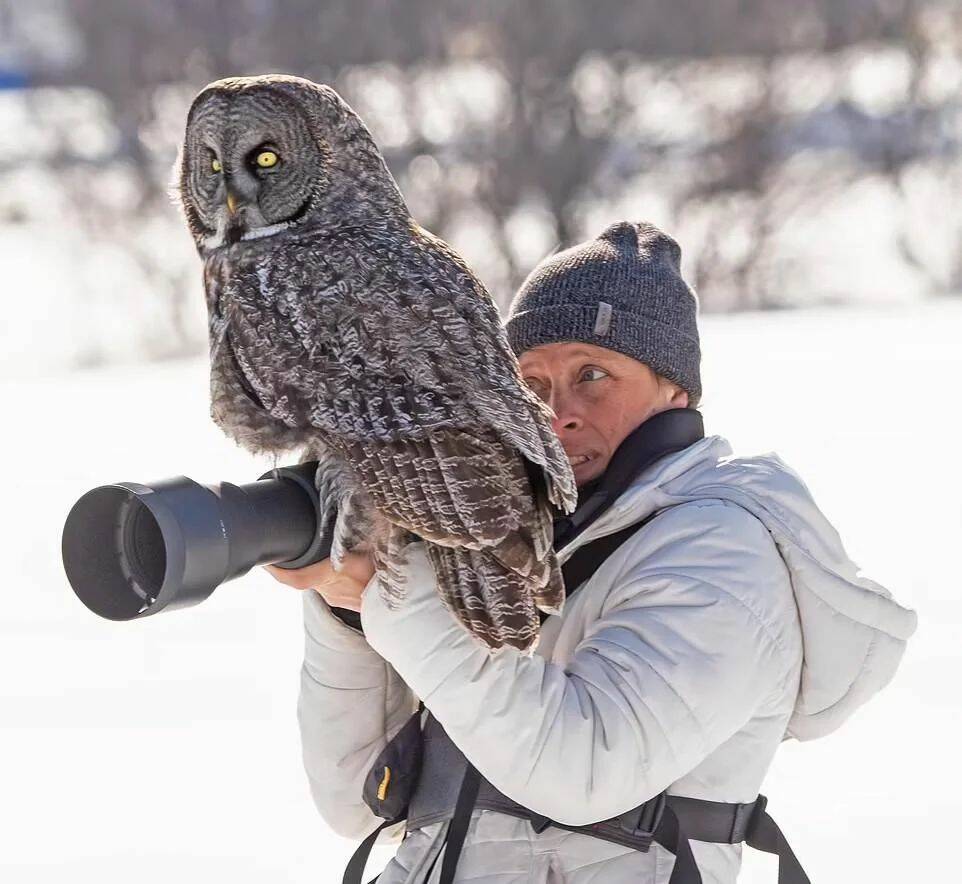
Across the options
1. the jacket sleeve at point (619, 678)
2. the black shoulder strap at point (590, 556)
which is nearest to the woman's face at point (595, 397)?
the black shoulder strap at point (590, 556)

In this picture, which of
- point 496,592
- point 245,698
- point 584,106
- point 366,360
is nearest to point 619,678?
point 496,592

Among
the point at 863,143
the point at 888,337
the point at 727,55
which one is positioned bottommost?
the point at 888,337

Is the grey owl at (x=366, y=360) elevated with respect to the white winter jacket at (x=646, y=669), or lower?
elevated

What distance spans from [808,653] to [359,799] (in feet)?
2.13

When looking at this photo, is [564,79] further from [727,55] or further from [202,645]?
[202,645]

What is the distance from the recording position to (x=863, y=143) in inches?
415

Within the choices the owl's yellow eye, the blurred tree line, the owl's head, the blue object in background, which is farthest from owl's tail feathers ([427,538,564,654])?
the blue object in background

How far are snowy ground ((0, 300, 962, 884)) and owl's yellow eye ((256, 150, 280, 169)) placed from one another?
671mm

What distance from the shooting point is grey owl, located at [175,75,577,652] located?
1444 millimetres

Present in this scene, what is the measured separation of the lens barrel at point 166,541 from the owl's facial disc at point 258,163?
1.97ft

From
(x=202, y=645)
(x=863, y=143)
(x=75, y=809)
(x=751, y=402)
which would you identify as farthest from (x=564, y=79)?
(x=75, y=809)

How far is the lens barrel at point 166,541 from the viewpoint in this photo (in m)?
1.27

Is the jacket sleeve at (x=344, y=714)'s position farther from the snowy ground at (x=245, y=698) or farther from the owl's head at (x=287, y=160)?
the snowy ground at (x=245, y=698)

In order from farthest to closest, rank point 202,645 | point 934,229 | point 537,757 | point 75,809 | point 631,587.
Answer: point 934,229 → point 202,645 → point 75,809 → point 631,587 → point 537,757
